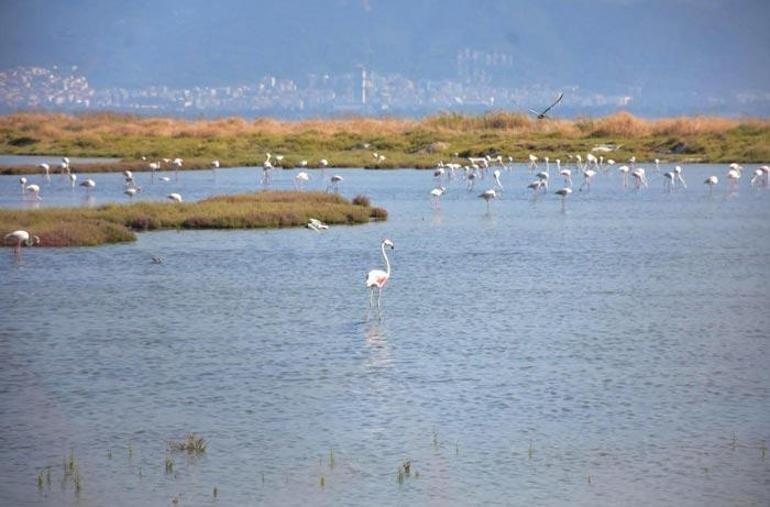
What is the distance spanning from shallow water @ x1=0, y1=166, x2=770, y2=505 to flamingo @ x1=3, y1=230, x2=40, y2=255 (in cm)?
52

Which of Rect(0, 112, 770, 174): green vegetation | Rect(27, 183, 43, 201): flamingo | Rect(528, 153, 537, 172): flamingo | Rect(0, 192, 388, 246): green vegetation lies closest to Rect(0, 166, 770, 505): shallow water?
Rect(0, 192, 388, 246): green vegetation

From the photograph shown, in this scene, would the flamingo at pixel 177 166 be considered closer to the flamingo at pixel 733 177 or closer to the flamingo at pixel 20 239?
the flamingo at pixel 733 177

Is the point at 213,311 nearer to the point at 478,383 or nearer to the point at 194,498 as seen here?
the point at 478,383

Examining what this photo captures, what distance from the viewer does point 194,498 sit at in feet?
39.8

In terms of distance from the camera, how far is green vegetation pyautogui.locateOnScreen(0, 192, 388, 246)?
98.7 ft

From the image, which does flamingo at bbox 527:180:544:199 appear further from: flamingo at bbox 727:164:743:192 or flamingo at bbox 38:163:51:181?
flamingo at bbox 38:163:51:181

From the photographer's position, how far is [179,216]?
3356 centimetres

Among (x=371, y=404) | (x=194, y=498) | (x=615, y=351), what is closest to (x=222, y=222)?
(x=615, y=351)

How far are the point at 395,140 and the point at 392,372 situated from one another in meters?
53.9

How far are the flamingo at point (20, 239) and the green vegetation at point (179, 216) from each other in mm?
238

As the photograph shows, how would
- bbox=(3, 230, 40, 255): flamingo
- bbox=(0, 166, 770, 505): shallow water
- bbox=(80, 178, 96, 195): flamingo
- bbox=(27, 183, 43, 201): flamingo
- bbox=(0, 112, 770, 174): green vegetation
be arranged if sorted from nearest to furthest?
1. bbox=(0, 166, 770, 505): shallow water
2. bbox=(3, 230, 40, 255): flamingo
3. bbox=(27, 183, 43, 201): flamingo
4. bbox=(80, 178, 96, 195): flamingo
5. bbox=(0, 112, 770, 174): green vegetation

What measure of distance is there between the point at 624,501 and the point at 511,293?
11.6 m

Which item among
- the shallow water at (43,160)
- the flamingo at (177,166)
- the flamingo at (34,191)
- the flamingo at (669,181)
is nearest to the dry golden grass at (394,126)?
the shallow water at (43,160)

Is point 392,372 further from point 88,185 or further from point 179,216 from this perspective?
point 88,185
